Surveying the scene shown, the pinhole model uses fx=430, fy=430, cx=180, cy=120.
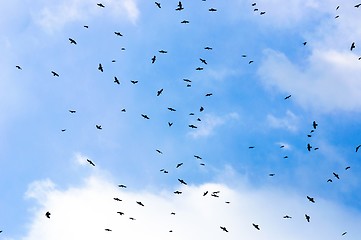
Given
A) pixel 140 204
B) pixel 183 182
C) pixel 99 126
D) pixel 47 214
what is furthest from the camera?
pixel 99 126

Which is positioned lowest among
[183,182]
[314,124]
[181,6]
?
[183,182]

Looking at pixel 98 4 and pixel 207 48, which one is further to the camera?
pixel 98 4

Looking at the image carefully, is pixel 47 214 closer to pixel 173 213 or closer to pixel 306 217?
pixel 173 213

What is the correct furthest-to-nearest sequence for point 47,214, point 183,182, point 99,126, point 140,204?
1. point 99,126
2. point 183,182
3. point 140,204
4. point 47,214

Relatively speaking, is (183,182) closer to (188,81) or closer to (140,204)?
(140,204)

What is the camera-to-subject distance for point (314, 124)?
3081cm

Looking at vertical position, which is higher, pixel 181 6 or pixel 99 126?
pixel 181 6

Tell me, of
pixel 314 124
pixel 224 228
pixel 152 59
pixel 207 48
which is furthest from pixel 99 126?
pixel 314 124

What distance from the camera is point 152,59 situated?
31.2 metres

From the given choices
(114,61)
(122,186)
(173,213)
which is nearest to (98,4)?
(114,61)

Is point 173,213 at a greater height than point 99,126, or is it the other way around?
point 99,126

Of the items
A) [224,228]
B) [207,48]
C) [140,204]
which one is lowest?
[224,228]

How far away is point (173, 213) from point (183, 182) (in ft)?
9.03

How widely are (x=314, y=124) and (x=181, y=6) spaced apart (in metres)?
13.2
